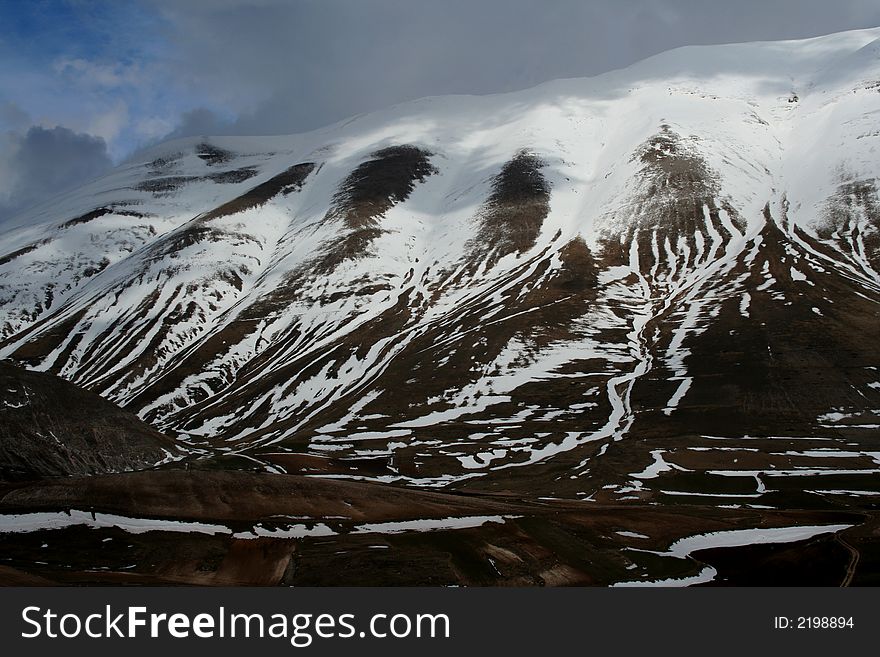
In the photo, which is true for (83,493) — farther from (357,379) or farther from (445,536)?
(357,379)

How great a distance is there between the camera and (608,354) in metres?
154

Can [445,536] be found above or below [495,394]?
below

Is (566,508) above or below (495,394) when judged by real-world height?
below

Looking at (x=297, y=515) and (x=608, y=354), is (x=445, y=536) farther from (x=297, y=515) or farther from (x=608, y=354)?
(x=608, y=354)

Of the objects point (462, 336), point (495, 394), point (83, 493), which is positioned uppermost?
point (462, 336)

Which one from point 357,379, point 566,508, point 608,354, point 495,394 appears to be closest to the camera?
point 566,508

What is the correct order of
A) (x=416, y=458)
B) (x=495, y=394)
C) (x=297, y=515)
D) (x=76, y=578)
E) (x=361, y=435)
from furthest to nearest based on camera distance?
(x=495, y=394) < (x=361, y=435) < (x=416, y=458) < (x=297, y=515) < (x=76, y=578)

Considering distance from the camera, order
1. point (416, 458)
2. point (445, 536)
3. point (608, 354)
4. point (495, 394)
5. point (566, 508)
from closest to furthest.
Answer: point (445, 536), point (566, 508), point (416, 458), point (495, 394), point (608, 354)

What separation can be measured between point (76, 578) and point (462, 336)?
134 m
